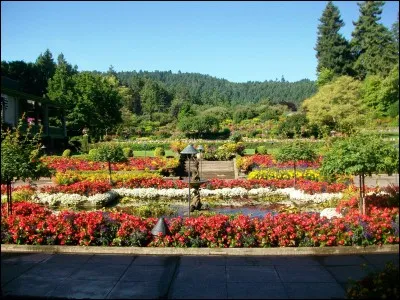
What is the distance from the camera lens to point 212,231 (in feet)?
27.5

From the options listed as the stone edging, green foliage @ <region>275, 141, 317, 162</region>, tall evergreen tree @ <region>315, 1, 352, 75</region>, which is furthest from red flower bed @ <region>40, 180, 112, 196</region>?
tall evergreen tree @ <region>315, 1, 352, 75</region>

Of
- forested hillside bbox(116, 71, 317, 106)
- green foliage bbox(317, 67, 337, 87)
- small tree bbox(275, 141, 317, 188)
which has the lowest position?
small tree bbox(275, 141, 317, 188)

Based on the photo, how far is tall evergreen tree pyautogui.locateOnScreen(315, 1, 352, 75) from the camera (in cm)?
5641

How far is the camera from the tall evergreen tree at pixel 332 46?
185ft

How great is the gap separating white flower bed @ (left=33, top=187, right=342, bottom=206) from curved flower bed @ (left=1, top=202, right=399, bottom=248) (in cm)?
551

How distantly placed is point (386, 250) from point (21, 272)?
6.84 meters

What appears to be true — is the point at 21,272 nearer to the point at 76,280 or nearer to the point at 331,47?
the point at 76,280

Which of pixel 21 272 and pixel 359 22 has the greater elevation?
pixel 359 22

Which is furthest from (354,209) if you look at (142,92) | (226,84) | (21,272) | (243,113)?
(226,84)

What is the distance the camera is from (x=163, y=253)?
26.6 feet

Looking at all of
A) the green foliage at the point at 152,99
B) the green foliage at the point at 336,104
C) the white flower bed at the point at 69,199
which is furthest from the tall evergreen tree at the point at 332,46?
the white flower bed at the point at 69,199

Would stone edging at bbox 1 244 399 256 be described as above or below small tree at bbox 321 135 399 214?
below

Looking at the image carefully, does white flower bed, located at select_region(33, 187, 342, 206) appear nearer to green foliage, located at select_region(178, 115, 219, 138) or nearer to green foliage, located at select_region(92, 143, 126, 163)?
green foliage, located at select_region(92, 143, 126, 163)

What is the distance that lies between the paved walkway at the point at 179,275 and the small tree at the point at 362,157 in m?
2.36
